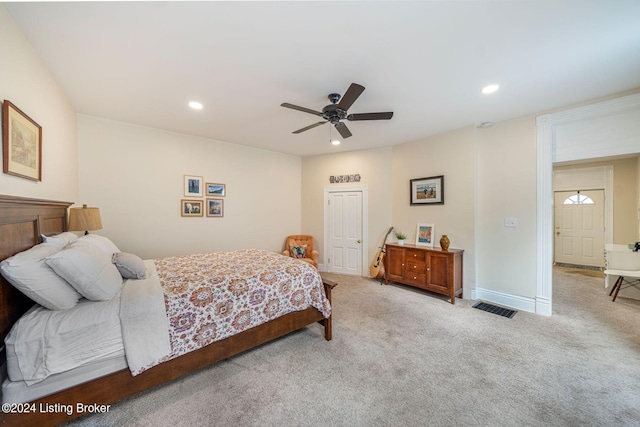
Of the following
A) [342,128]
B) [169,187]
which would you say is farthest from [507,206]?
[169,187]

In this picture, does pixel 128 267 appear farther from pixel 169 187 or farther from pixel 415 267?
pixel 415 267

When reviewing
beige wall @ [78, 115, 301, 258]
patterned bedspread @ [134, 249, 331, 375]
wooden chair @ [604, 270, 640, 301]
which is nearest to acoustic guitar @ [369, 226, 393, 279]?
beige wall @ [78, 115, 301, 258]

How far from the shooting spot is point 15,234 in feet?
5.09

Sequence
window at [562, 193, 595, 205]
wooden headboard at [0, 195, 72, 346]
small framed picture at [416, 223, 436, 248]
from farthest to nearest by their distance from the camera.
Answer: window at [562, 193, 595, 205]
small framed picture at [416, 223, 436, 248]
wooden headboard at [0, 195, 72, 346]

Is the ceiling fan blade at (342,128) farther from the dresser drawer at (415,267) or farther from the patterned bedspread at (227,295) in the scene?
the dresser drawer at (415,267)

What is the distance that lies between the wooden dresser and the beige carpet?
0.61m

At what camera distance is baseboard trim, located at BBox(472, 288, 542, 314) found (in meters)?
3.15

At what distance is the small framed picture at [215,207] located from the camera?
422cm

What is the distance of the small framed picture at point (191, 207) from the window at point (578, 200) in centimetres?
814

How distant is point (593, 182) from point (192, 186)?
8.18m

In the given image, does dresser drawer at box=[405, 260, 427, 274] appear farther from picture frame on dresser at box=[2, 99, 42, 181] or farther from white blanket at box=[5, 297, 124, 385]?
picture frame on dresser at box=[2, 99, 42, 181]

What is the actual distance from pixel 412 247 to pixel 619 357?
2.27 meters

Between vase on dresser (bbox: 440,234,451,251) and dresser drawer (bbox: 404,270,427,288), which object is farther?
dresser drawer (bbox: 404,270,427,288)

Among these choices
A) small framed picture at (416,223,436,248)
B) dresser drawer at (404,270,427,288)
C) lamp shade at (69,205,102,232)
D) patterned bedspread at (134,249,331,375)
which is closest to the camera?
patterned bedspread at (134,249,331,375)
